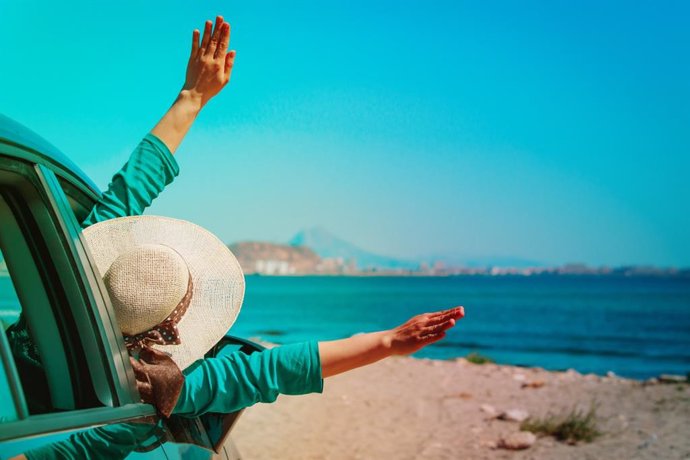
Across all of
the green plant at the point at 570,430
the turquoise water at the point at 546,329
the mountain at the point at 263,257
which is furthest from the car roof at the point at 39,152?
the mountain at the point at 263,257

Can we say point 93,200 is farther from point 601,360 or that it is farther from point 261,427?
point 601,360

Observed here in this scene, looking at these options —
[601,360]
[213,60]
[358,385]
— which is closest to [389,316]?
[601,360]

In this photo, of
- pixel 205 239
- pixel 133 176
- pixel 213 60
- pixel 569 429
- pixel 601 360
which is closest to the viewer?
pixel 205 239

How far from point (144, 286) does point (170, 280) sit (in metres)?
0.10

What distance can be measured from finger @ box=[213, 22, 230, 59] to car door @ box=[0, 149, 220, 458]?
1.16 meters

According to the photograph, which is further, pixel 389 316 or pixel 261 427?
pixel 389 316

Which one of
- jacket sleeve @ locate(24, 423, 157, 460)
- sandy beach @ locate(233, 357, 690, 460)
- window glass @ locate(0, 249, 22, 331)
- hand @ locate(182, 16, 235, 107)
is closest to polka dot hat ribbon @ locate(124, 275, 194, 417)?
jacket sleeve @ locate(24, 423, 157, 460)

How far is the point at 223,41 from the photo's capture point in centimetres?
309

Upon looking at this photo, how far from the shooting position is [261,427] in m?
9.94

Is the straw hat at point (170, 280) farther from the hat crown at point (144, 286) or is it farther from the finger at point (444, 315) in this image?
the finger at point (444, 315)

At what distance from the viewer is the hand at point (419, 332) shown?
2186mm

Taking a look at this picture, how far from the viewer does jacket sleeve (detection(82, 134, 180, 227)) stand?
8.69 feet

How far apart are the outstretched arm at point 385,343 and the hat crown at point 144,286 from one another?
433mm

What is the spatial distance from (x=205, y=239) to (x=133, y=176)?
0.39m
